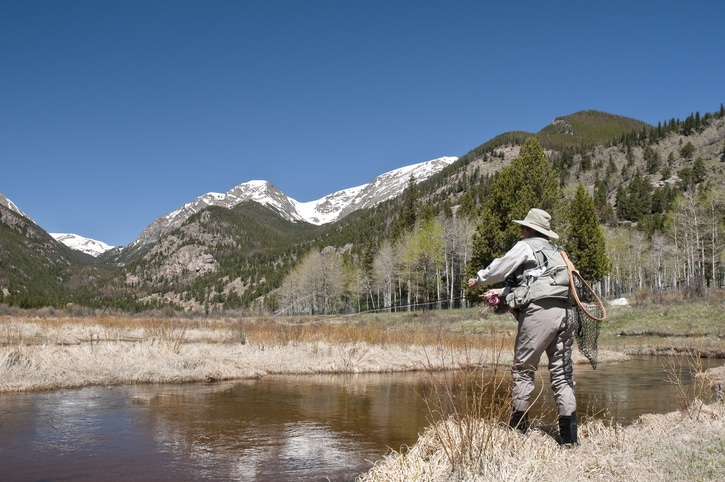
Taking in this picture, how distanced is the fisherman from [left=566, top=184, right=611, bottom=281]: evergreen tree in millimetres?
40022

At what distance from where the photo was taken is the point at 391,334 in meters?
18.7

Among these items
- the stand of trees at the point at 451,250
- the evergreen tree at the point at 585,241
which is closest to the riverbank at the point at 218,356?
the stand of trees at the point at 451,250

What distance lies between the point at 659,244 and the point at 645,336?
43.4m

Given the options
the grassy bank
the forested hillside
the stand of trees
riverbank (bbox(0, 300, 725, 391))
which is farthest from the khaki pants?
the stand of trees

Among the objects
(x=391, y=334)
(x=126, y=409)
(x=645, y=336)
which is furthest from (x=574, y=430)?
(x=645, y=336)

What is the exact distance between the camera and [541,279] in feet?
16.0

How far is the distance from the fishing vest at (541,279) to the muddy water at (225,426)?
108cm

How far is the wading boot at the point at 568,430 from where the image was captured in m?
4.71

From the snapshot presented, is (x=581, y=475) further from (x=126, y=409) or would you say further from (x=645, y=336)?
(x=645, y=336)

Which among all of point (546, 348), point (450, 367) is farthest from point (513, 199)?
point (546, 348)

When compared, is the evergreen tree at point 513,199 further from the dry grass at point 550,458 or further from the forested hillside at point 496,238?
the dry grass at point 550,458

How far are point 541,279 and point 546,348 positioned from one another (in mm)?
666

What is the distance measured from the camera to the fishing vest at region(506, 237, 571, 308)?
4.80m

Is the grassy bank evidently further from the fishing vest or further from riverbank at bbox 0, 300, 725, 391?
the fishing vest
